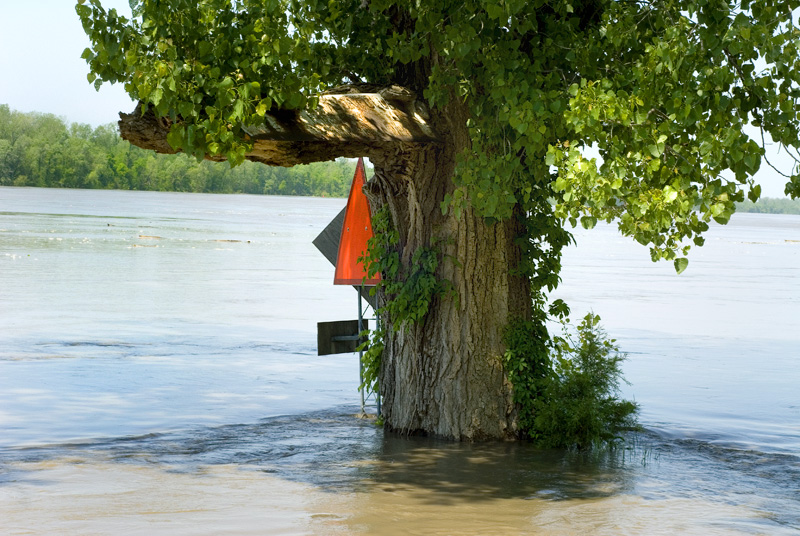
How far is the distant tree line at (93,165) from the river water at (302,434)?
11184cm

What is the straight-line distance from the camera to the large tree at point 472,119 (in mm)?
6770

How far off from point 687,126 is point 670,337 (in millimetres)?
12826

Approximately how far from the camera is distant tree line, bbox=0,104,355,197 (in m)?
142

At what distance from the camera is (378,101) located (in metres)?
8.84

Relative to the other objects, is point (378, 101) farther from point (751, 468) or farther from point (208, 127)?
point (751, 468)

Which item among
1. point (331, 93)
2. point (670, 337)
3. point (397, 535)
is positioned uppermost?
point (331, 93)

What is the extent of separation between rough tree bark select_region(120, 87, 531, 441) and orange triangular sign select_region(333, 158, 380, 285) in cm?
46

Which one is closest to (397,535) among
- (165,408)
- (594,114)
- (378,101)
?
(594,114)

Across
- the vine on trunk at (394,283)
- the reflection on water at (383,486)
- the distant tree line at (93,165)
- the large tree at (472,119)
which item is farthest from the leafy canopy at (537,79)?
the distant tree line at (93,165)

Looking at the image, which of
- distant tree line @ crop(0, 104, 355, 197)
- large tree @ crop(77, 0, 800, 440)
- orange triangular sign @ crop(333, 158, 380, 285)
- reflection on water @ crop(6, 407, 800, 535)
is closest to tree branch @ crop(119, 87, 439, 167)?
large tree @ crop(77, 0, 800, 440)

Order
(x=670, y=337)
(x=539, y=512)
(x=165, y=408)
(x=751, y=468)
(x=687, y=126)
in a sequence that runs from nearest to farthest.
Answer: (x=687, y=126) < (x=539, y=512) < (x=751, y=468) < (x=165, y=408) < (x=670, y=337)

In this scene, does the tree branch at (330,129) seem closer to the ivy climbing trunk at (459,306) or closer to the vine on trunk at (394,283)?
the ivy climbing trunk at (459,306)

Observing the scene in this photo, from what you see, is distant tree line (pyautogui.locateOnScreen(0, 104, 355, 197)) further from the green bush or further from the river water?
the green bush

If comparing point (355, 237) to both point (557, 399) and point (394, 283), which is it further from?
point (557, 399)
